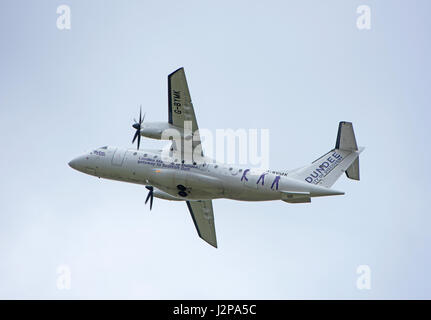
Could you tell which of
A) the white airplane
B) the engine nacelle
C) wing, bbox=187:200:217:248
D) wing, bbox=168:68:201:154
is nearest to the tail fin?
the white airplane

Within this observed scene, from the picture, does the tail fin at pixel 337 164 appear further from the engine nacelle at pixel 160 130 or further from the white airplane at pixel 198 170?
the engine nacelle at pixel 160 130

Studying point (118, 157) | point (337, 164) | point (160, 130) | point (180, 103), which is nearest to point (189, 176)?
point (160, 130)

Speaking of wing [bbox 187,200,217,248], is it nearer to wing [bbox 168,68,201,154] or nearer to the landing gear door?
the landing gear door

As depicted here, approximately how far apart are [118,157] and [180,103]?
4558mm

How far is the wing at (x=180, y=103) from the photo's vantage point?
27.9 meters

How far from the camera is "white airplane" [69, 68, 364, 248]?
27.8 meters

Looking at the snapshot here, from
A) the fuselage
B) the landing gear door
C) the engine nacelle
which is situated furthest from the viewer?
the landing gear door

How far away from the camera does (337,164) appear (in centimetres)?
2853

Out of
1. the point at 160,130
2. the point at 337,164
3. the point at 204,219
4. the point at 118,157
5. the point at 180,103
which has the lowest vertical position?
the point at 204,219

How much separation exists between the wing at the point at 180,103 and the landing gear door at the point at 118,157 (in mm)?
3225

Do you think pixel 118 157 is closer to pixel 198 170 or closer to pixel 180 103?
pixel 198 170

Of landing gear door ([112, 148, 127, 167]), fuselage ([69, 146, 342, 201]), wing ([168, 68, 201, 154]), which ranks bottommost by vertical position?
fuselage ([69, 146, 342, 201])
